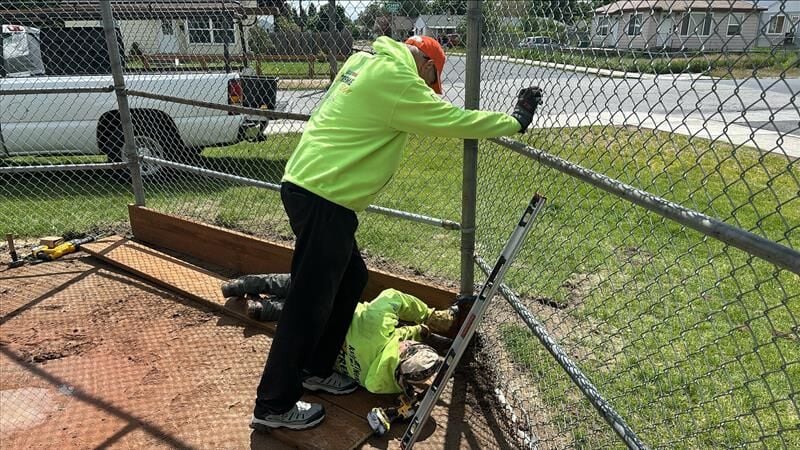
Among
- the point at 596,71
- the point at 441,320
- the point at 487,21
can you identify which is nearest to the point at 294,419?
the point at 441,320

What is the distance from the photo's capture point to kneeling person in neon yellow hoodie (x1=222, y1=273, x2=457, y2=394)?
3.10 meters

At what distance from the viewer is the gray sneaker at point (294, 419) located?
298 centimetres

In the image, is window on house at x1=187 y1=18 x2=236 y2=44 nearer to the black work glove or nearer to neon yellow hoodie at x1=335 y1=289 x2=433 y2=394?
neon yellow hoodie at x1=335 y1=289 x2=433 y2=394

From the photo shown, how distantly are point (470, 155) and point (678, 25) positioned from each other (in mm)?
1567

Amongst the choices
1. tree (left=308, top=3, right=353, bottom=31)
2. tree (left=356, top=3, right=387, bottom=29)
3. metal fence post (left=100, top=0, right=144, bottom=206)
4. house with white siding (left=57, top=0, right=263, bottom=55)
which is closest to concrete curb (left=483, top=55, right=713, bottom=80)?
tree (left=356, top=3, right=387, bottom=29)

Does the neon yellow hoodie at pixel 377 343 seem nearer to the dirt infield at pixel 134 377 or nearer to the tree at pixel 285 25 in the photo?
the dirt infield at pixel 134 377

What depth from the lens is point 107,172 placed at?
8.42 meters

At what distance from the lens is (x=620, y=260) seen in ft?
15.5

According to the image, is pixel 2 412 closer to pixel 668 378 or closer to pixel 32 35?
pixel 668 378

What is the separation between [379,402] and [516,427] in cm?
76

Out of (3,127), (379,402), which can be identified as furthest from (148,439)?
(3,127)

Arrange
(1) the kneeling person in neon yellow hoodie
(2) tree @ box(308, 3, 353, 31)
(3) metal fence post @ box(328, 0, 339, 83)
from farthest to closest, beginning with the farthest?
(2) tree @ box(308, 3, 353, 31)
(3) metal fence post @ box(328, 0, 339, 83)
(1) the kneeling person in neon yellow hoodie

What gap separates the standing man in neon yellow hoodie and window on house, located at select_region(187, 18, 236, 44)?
3.70 metres

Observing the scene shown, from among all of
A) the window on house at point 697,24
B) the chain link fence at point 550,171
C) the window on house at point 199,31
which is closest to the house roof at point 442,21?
the chain link fence at point 550,171
